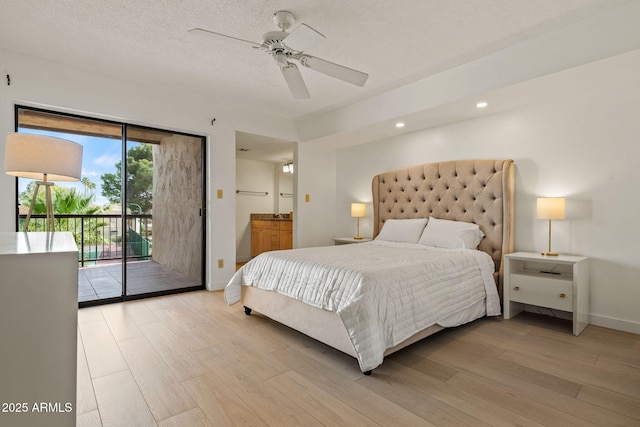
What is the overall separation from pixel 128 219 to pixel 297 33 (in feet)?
9.37

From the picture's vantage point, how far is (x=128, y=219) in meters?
3.62

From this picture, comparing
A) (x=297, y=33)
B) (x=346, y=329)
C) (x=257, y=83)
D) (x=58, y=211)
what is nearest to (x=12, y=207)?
(x=58, y=211)

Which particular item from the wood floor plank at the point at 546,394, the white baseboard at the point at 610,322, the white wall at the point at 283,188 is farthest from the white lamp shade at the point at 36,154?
the white wall at the point at 283,188

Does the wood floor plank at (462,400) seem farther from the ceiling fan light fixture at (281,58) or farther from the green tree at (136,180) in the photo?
the green tree at (136,180)

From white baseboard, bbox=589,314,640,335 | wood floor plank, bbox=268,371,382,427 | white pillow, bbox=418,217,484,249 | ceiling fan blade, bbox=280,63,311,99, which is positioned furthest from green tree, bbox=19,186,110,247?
white baseboard, bbox=589,314,640,335

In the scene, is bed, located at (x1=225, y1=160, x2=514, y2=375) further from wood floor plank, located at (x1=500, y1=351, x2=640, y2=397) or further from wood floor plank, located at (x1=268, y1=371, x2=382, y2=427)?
wood floor plank, located at (x1=500, y1=351, x2=640, y2=397)

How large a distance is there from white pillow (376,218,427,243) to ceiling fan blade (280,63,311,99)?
1.99m

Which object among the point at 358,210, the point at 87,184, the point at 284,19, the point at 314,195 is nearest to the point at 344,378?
the point at 284,19

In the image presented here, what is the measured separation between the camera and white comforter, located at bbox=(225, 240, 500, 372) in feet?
6.43

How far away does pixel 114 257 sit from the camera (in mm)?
4789

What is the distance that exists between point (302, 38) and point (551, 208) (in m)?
2.52

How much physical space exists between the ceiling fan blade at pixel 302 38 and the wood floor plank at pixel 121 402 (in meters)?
2.21

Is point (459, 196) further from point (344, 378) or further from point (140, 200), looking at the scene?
point (140, 200)

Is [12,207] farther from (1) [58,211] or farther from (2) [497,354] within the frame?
(2) [497,354]
